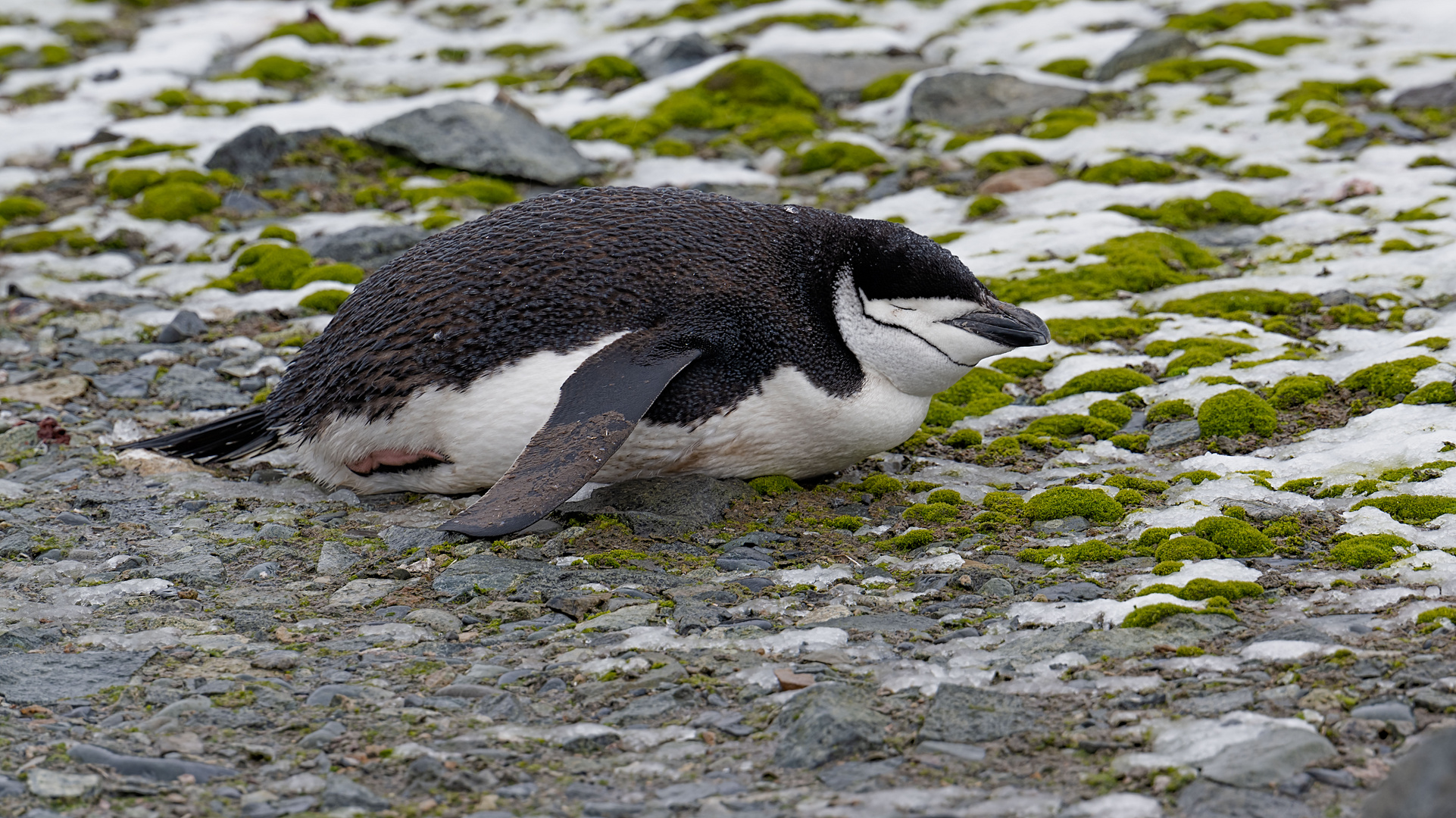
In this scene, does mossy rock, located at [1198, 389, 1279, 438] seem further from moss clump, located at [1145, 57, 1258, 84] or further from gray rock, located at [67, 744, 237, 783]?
moss clump, located at [1145, 57, 1258, 84]

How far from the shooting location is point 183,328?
8359 millimetres

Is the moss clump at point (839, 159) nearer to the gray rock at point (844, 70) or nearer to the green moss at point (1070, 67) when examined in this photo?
the gray rock at point (844, 70)

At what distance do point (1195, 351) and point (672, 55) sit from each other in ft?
31.2

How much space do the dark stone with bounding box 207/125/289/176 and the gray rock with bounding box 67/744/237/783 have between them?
9.28 m

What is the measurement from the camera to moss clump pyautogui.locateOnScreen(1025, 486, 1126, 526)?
5180mm

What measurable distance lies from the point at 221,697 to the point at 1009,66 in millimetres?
12420

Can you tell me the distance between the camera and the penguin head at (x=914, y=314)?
17.9 ft

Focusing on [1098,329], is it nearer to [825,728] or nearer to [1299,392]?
[1299,392]

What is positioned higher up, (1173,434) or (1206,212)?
(1206,212)

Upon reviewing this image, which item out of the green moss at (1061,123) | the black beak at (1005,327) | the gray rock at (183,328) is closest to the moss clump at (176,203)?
the gray rock at (183,328)

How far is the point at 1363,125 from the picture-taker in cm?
1093

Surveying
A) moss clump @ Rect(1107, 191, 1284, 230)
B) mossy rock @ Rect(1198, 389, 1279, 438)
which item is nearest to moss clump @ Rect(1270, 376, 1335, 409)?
mossy rock @ Rect(1198, 389, 1279, 438)

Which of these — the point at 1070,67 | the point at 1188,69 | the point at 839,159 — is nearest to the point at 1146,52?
the point at 1188,69

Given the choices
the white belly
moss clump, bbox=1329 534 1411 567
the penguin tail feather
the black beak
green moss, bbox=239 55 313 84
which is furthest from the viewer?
green moss, bbox=239 55 313 84
